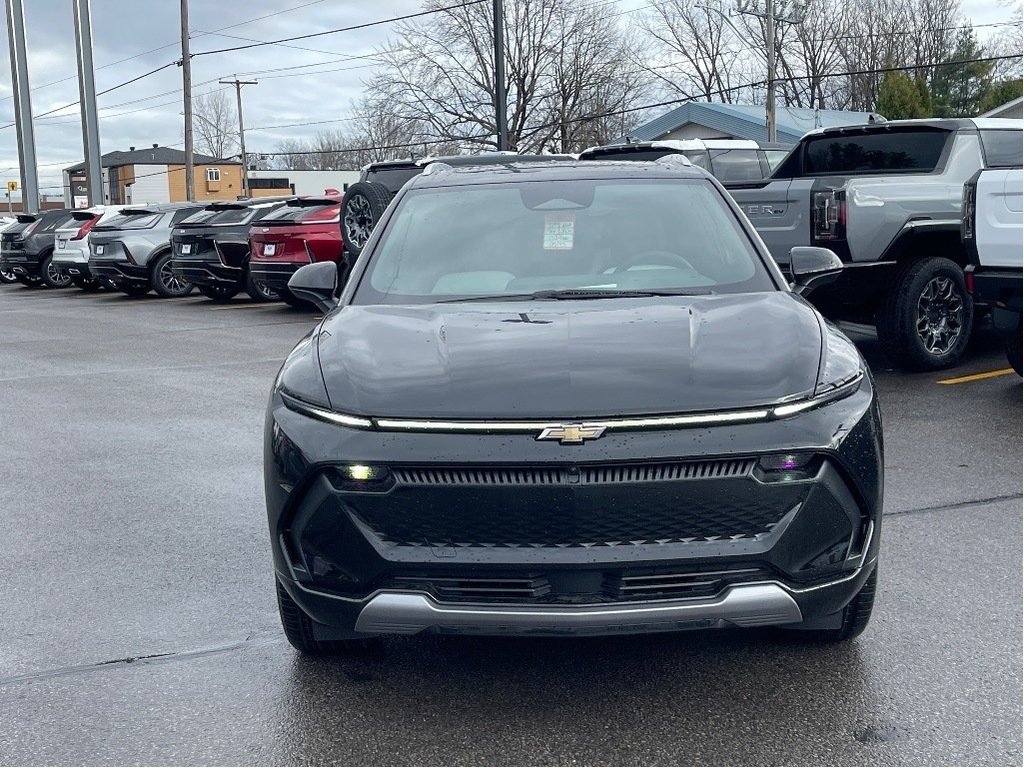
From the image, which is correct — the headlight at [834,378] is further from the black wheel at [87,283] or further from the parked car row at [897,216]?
the black wheel at [87,283]

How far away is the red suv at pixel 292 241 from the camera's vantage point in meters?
16.2

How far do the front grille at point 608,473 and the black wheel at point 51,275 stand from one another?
25492 millimetres

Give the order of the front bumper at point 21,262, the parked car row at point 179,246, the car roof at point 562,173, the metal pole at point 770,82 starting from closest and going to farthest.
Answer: the car roof at point 562,173, the parked car row at point 179,246, the front bumper at point 21,262, the metal pole at point 770,82

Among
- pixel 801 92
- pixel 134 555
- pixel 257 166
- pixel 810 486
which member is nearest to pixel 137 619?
pixel 134 555

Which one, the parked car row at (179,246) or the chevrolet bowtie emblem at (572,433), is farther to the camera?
the parked car row at (179,246)

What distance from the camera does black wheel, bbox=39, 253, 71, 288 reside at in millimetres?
27509

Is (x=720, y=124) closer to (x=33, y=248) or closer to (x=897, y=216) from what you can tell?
(x=33, y=248)

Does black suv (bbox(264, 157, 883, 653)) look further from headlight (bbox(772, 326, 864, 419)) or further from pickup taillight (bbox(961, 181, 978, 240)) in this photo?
pickup taillight (bbox(961, 181, 978, 240))

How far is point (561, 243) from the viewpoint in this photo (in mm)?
4633

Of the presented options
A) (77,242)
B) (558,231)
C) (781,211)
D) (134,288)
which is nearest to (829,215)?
(781,211)

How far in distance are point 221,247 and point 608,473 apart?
16.4 m

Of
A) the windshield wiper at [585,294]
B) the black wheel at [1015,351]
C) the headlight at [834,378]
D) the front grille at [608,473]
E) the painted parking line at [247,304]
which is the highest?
the windshield wiper at [585,294]

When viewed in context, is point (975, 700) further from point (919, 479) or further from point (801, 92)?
point (801, 92)

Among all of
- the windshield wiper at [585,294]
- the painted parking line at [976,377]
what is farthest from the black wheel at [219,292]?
the windshield wiper at [585,294]
